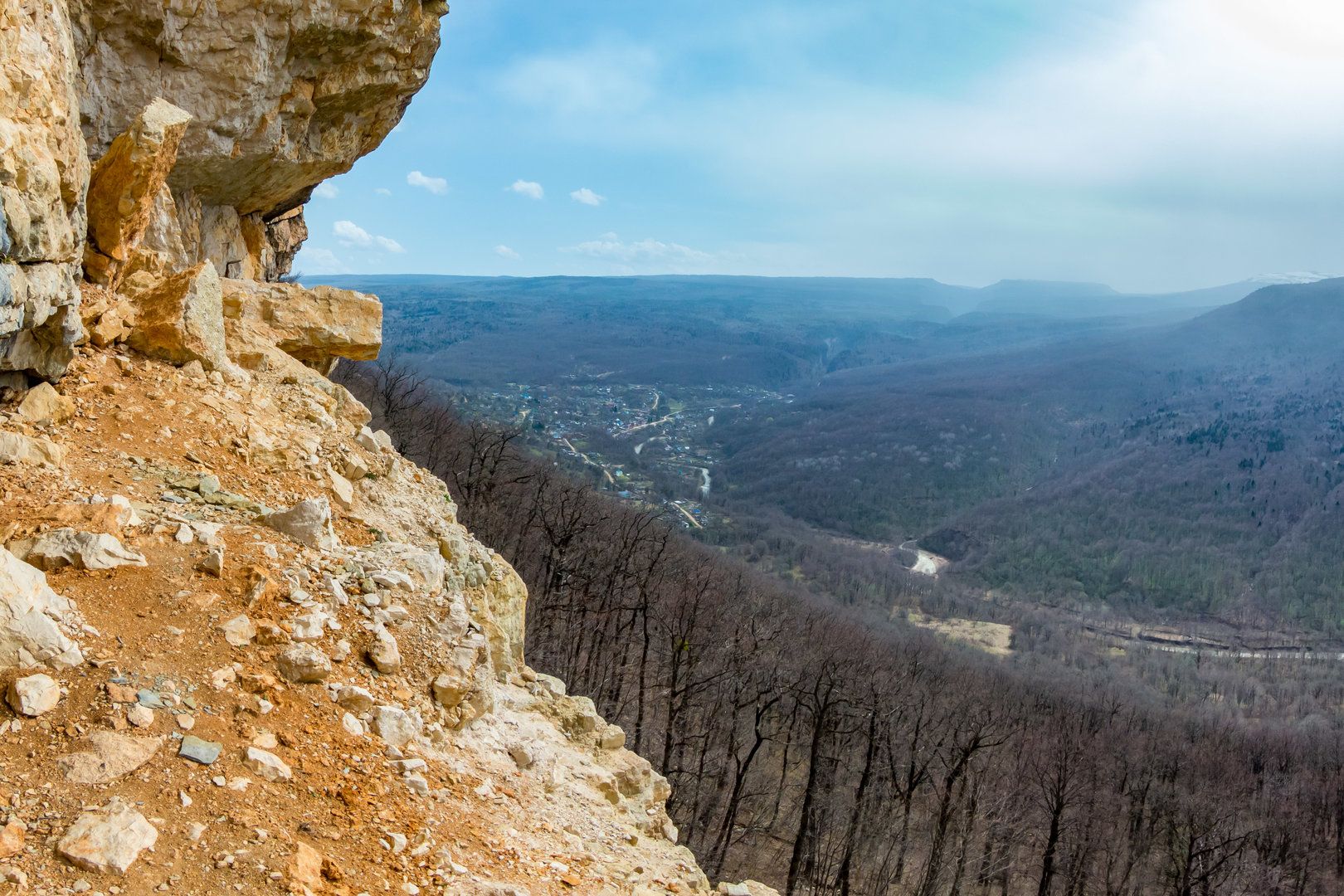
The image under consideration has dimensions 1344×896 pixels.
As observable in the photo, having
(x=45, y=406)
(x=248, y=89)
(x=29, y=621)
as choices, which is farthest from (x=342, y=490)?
(x=248, y=89)

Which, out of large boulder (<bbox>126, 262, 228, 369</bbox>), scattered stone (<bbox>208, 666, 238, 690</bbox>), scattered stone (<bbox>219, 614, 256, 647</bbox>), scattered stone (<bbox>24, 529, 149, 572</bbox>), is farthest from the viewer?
large boulder (<bbox>126, 262, 228, 369</bbox>)

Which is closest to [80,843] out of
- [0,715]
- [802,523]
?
[0,715]

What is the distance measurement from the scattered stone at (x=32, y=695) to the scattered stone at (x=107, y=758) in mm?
356

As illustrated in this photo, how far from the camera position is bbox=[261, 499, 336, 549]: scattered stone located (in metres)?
7.85

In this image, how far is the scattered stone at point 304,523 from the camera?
785cm

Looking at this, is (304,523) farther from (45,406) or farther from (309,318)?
(309,318)

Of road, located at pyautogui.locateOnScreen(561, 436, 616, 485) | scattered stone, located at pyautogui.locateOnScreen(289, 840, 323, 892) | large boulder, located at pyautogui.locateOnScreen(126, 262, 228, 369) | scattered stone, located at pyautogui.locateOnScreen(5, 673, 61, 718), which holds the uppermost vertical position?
large boulder, located at pyautogui.locateOnScreen(126, 262, 228, 369)

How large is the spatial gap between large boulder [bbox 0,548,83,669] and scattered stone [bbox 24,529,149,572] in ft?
1.33

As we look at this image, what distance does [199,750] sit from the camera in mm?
5348

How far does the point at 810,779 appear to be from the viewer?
30.6 meters

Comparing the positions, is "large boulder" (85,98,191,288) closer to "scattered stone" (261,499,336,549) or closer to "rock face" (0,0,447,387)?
"rock face" (0,0,447,387)

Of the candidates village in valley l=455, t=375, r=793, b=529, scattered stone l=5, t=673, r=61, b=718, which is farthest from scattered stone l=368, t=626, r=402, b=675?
village in valley l=455, t=375, r=793, b=529

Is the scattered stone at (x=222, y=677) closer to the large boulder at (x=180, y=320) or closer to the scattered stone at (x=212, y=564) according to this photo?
the scattered stone at (x=212, y=564)

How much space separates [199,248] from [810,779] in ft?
87.3
